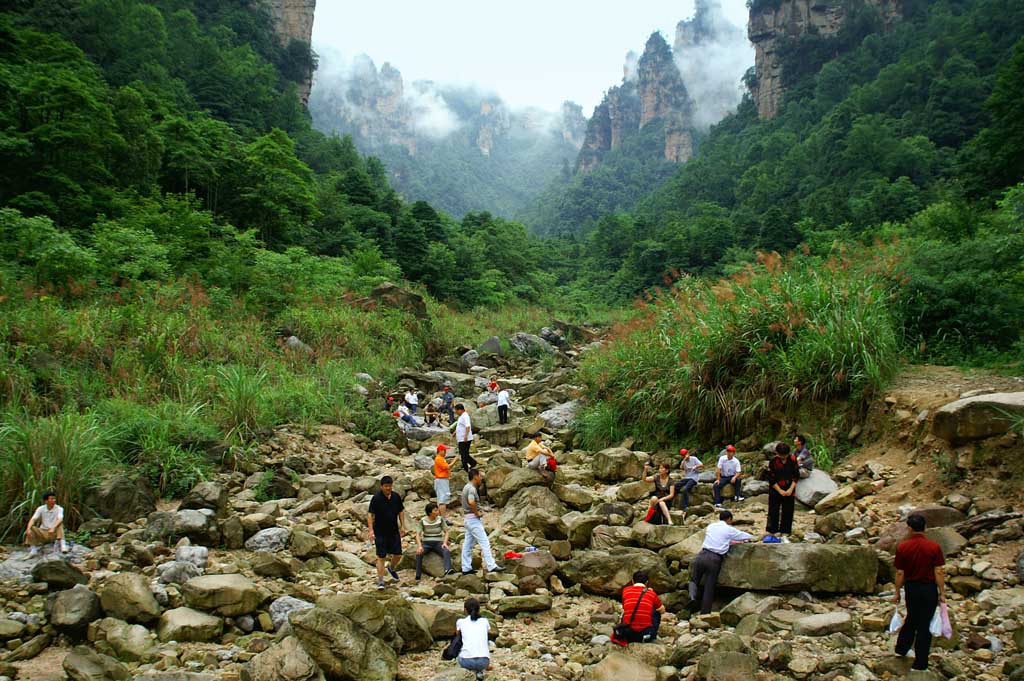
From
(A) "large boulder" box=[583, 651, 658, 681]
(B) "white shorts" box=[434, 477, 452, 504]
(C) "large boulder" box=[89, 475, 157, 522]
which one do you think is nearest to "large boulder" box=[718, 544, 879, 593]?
(A) "large boulder" box=[583, 651, 658, 681]

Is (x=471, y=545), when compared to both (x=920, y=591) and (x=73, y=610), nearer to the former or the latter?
(x=73, y=610)

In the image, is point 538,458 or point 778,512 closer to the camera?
point 778,512

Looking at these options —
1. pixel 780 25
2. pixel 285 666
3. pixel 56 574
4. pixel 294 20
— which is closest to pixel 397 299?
pixel 56 574

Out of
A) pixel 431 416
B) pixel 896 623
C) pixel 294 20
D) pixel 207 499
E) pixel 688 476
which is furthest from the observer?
pixel 294 20

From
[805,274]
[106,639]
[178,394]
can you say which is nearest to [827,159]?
[805,274]

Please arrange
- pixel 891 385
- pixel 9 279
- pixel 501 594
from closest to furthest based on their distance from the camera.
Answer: pixel 501 594 → pixel 891 385 → pixel 9 279

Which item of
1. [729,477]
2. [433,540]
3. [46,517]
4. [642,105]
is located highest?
[642,105]

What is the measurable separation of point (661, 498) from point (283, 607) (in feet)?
16.1

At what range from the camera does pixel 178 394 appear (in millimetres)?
10641

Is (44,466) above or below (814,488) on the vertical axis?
below

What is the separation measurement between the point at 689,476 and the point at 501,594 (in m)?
4.01

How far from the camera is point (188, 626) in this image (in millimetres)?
4801

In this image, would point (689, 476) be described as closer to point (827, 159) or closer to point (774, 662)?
point (774, 662)

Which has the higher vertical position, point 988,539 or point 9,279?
point 9,279
